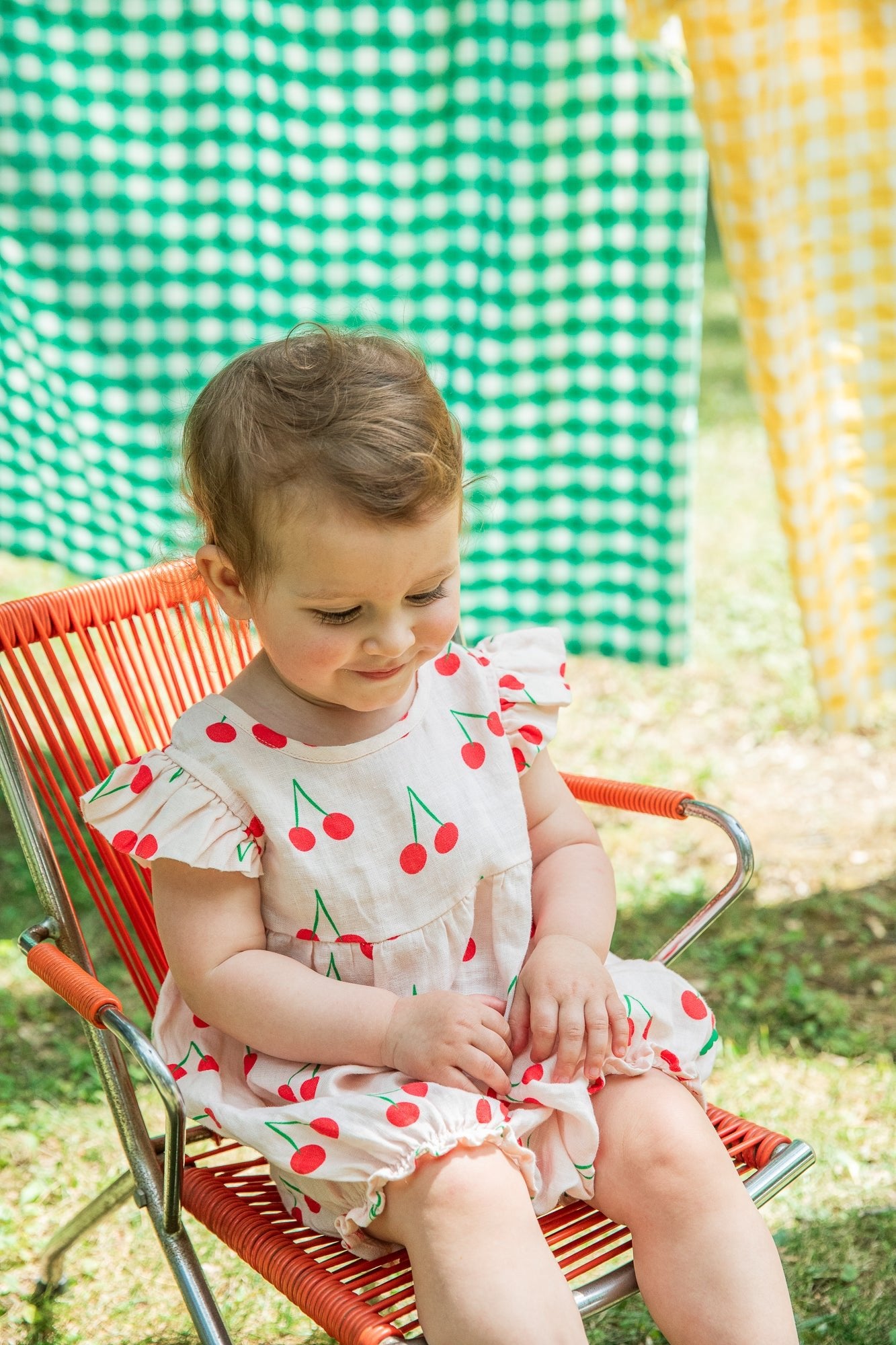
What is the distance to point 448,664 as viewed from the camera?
1.66 metres

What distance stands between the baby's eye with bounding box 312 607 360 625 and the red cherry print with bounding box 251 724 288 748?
18cm

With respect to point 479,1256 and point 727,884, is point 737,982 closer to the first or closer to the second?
point 727,884

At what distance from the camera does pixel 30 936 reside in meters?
1.56

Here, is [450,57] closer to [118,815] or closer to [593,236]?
[593,236]

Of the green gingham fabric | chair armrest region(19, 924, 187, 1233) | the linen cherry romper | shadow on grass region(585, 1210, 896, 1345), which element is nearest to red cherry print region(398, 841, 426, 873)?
the linen cherry romper

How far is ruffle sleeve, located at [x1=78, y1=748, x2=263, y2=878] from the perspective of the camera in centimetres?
139

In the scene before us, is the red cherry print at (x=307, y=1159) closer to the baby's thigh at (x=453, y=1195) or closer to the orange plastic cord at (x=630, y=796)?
the baby's thigh at (x=453, y=1195)

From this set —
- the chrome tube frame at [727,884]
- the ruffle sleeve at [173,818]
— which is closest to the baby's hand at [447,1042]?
the ruffle sleeve at [173,818]

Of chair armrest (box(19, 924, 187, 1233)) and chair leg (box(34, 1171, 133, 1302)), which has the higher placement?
chair armrest (box(19, 924, 187, 1233))

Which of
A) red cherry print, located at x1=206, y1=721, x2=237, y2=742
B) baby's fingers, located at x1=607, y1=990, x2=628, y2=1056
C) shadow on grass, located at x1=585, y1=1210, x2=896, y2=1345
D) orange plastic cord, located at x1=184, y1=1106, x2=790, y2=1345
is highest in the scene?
red cherry print, located at x1=206, y1=721, x2=237, y2=742

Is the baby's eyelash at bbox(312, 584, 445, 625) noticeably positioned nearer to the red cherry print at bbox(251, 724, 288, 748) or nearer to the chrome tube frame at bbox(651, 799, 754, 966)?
the red cherry print at bbox(251, 724, 288, 748)

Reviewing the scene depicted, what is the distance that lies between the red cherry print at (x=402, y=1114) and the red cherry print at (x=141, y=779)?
41 centimetres

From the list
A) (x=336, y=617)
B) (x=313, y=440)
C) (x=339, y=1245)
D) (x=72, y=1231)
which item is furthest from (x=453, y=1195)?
(x=72, y=1231)

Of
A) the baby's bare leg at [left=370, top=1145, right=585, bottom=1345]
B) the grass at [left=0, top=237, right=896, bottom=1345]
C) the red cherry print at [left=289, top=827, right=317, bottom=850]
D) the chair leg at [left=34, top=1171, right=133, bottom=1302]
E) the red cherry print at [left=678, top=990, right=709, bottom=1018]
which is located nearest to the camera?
the baby's bare leg at [left=370, top=1145, right=585, bottom=1345]
